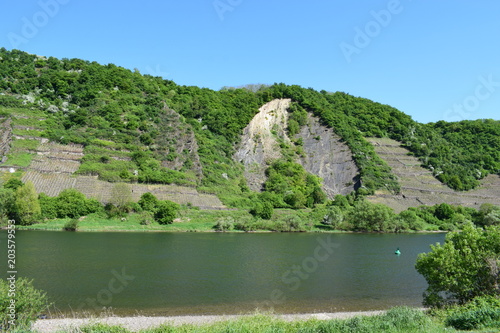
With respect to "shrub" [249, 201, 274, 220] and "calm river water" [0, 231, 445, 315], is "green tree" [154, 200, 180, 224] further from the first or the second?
"shrub" [249, 201, 274, 220]

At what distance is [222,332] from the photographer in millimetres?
12117

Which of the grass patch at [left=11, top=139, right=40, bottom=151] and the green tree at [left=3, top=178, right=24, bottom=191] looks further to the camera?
the grass patch at [left=11, top=139, right=40, bottom=151]

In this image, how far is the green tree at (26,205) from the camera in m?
54.7

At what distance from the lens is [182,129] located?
96875 millimetres

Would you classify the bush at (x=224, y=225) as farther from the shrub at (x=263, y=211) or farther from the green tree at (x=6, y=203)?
the green tree at (x=6, y=203)

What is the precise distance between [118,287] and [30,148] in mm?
58467

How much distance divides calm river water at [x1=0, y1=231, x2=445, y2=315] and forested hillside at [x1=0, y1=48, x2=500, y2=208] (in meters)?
33.4

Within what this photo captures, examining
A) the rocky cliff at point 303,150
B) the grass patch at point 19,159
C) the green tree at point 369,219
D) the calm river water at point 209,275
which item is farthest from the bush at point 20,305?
the rocky cliff at point 303,150
